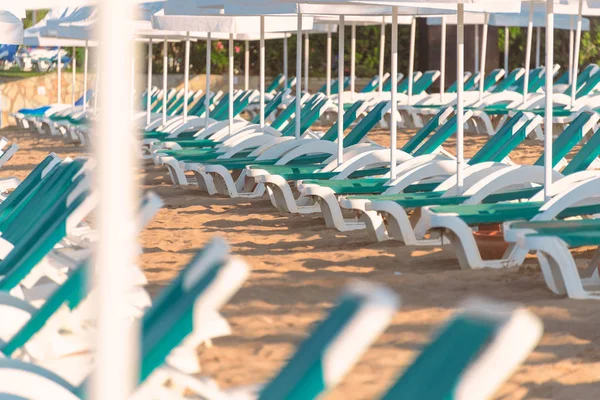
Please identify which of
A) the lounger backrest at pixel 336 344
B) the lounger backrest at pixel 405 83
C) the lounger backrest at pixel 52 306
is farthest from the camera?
the lounger backrest at pixel 405 83

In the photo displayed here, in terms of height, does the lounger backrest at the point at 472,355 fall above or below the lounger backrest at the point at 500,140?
above

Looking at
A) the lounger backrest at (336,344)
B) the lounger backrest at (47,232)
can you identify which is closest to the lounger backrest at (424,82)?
the lounger backrest at (47,232)

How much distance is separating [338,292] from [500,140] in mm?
2956

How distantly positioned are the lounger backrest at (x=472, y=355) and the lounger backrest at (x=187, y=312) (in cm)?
58

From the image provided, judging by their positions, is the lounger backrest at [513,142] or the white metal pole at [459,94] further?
the lounger backrest at [513,142]

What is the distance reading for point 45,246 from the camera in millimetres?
3795

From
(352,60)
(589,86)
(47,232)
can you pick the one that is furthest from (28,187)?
(589,86)

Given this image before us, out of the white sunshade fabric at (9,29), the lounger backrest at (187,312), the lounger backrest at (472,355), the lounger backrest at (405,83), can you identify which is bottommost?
the lounger backrest at (405,83)

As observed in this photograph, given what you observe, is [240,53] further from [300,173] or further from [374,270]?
[374,270]

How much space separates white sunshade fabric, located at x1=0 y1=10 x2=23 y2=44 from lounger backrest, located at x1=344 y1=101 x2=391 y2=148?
2.69m

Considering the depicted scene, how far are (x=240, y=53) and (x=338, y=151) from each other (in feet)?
55.7

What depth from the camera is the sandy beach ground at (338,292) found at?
3648mm

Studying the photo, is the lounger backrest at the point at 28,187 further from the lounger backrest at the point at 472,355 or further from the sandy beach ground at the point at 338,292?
the lounger backrest at the point at 472,355

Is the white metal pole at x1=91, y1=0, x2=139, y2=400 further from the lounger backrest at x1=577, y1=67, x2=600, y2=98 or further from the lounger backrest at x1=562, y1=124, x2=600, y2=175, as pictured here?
the lounger backrest at x1=577, y1=67, x2=600, y2=98
